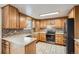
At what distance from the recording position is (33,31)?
12.4ft

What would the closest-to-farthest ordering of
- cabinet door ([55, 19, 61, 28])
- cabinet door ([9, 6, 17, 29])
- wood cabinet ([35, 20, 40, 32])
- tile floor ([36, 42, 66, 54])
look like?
cabinet door ([9, 6, 17, 29]), wood cabinet ([35, 20, 40, 32]), tile floor ([36, 42, 66, 54]), cabinet door ([55, 19, 61, 28])

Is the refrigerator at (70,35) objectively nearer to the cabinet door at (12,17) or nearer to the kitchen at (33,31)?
the kitchen at (33,31)

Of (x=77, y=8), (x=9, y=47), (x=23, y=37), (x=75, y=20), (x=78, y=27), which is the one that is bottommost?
(x=9, y=47)

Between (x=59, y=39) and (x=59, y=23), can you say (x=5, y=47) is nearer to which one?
(x=59, y=39)

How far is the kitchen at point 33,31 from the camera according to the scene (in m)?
3.09

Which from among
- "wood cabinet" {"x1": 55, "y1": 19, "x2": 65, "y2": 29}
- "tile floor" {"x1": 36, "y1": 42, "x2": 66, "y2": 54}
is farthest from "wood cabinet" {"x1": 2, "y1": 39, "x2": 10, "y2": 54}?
"wood cabinet" {"x1": 55, "y1": 19, "x2": 65, "y2": 29}

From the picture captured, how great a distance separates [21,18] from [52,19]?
1.30 meters

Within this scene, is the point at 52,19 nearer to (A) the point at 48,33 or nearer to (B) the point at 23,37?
(A) the point at 48,33

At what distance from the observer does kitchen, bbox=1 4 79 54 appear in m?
3.09

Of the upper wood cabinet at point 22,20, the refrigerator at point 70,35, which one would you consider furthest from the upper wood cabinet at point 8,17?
the refrigerator at point 70,35

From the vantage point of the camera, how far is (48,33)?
14.9ft

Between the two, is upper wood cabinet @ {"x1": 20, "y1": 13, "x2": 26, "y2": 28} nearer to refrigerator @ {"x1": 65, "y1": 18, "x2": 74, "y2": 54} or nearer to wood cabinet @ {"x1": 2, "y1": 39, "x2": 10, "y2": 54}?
wood cabinet @ {"x1": 2, "y1": 39, "x2": 10, "y2": 54}
